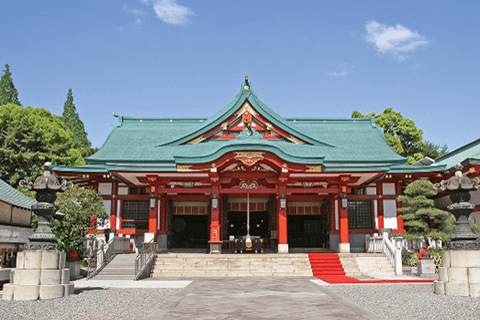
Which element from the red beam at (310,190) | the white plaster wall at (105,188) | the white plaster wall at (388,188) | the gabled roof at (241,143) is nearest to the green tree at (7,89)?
the gabled roof at (241,143)

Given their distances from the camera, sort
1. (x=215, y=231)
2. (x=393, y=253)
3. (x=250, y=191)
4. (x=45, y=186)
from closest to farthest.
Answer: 1. (x=45, y=186)
2. (x=393, y=253)
3. (x=215, y=231)
4. (x=250, y=191)

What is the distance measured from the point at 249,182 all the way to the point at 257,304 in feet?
42.2

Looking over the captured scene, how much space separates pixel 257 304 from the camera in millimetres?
10430

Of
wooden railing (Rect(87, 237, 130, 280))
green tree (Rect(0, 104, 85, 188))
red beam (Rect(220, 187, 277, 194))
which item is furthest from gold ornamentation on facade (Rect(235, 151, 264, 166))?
green tree (Rect(0, 104, 85, 188))

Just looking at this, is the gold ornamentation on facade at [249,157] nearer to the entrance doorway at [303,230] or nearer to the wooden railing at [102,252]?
the wooden railing at [102,252]

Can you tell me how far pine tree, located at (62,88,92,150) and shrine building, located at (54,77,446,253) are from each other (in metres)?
24.7

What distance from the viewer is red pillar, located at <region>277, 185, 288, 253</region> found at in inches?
863

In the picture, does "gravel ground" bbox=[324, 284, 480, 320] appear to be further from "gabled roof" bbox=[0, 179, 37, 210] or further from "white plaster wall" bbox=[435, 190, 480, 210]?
"gabled roof" bbox=[0, 179, 37, 210]

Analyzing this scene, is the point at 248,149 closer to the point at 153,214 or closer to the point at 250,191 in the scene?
the point at 250,191

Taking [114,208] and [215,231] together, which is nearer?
[215,231]

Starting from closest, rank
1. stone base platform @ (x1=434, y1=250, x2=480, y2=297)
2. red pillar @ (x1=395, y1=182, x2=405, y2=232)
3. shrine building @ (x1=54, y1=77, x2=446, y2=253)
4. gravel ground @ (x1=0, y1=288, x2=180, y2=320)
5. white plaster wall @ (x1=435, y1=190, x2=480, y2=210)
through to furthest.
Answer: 1. gravel ground @ (x1=0, y1=288, x2=180, y2=320)
2. stone base platform @ (x1=434, y1=250, x2=480, y2=297)
3. shrine building @ (x1=54, y1=77, x2=446, y2=253)
4. white plaster wall @ (x1=435, y1=190, x2=480, y2=210)
5. red pillar @ (x1=395, y1=182, x2=405, y2=232)

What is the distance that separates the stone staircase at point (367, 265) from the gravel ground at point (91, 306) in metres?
9.61

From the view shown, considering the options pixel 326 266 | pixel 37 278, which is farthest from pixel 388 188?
pixel 37 278

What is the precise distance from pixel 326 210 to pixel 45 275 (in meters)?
16.8
